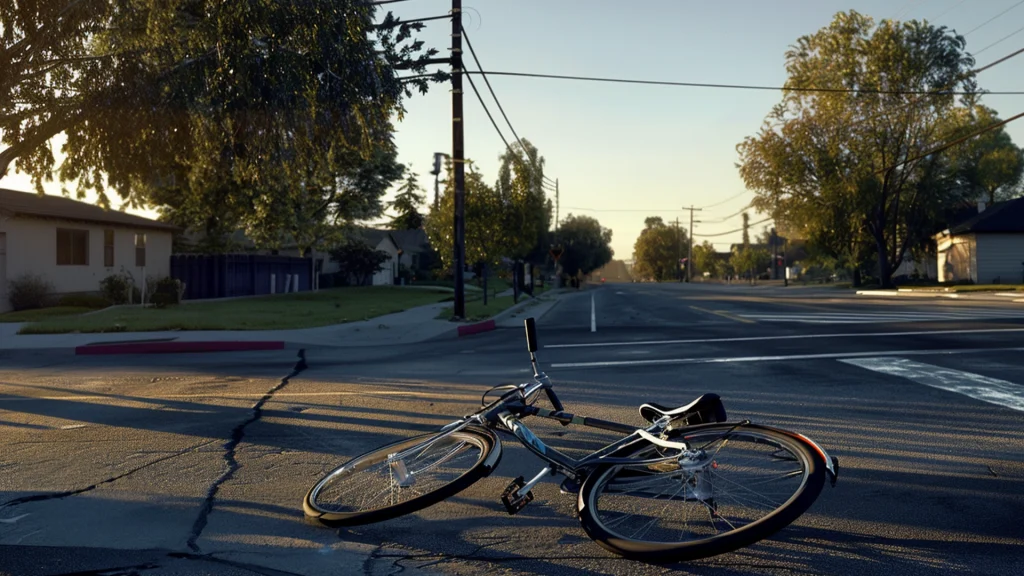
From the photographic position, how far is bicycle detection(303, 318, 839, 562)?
3645 mm

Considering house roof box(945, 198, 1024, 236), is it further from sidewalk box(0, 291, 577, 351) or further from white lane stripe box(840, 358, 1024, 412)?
white lane stripe box(840, 358, 1024, 412)

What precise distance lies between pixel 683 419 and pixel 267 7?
34.6ft

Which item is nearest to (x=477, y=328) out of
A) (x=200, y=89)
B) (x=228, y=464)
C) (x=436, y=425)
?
(x=200, y=89)

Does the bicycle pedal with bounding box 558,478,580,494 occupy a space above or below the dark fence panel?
below

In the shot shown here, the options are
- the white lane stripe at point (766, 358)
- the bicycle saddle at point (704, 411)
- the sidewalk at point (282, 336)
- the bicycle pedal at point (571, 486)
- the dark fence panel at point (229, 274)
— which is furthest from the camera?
the dark fence panel at point (229, 274)

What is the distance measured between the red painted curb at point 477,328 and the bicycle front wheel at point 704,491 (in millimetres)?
15835

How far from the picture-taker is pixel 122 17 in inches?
512

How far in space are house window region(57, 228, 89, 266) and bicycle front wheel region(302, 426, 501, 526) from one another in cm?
2802

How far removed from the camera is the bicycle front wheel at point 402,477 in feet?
13.6

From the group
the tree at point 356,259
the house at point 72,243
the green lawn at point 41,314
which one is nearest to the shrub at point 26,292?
the house at point 72,243

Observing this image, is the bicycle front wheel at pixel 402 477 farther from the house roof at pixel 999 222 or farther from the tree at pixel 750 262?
the tree at pixel 750 262

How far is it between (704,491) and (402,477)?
1.57 m

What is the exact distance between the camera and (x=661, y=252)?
150m

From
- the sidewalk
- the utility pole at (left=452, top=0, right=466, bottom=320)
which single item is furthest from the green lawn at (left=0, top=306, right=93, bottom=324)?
the utility pole at (left=452, top=0, right=466, bottom=320)
